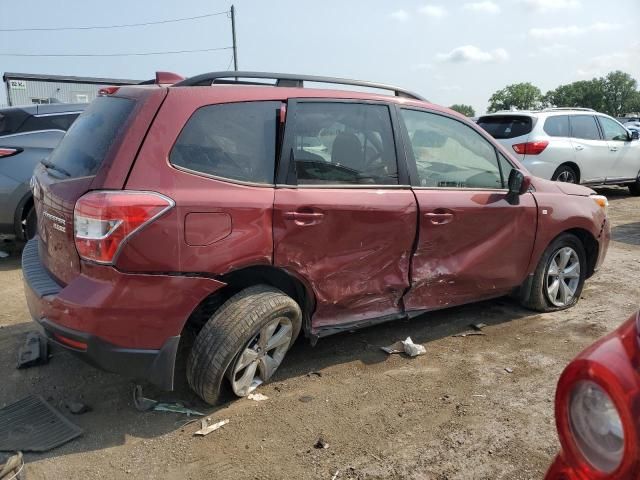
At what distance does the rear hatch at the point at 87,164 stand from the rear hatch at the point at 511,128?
7375 millimetres

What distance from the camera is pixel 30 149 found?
6.17 meters

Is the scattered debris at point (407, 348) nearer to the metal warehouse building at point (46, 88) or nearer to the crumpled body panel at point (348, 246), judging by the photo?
the crumpled body panel at point (348, 246)

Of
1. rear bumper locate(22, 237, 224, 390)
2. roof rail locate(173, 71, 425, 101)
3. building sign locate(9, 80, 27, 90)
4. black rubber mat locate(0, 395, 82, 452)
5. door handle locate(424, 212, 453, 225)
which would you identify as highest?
building sign locate(9, 80, 27, 90)

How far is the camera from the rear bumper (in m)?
2.73

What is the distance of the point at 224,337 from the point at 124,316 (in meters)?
0.54

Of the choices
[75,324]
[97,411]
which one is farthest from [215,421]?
[75,324]

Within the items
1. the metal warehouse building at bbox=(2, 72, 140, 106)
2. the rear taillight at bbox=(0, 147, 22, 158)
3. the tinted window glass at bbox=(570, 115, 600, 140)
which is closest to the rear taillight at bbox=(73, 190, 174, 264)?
the rear taillight at bbox=(0, 147, 22, 158)

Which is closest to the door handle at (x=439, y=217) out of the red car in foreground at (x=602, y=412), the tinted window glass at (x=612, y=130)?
the red car in foreground at (x=602, y=412)

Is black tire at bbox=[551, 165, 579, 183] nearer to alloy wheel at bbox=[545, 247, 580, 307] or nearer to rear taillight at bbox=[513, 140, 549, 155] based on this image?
rear taillight at bbox=[513, 140, 549, 155]

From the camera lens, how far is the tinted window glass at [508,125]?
30.8ft

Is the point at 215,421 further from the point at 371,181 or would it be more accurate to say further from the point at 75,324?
the point at 371,181

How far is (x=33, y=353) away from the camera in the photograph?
3.70 m

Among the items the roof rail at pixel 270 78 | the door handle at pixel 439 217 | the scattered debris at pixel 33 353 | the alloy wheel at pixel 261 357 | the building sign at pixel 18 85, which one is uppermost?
the building sign at pixel 18 85

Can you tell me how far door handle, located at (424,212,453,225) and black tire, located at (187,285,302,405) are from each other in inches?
49.0
